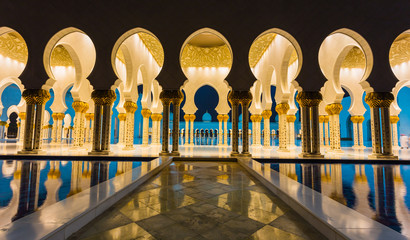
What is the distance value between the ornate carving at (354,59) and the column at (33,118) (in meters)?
12.2

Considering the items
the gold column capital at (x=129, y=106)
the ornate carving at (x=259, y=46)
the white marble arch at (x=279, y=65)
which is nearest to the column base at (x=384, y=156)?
the white marble arch at (x=279, y=65)

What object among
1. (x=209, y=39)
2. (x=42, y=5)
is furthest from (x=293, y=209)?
(x=209, y=39)

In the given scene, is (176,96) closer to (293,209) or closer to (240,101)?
(240,101)

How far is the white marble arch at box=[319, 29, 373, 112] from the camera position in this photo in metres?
5.66

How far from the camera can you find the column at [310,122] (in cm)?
562

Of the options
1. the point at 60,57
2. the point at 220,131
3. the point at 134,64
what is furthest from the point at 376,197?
the point at 60,57

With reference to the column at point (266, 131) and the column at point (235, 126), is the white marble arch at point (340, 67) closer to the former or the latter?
the column at point (266, 131)

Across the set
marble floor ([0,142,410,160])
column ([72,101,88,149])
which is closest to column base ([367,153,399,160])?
marble floor ([0,142,410,160])

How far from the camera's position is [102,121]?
593 centimetres

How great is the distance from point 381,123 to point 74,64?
10.3 metres

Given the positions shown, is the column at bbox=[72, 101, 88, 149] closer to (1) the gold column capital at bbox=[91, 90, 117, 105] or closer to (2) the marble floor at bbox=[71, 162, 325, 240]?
(1) the gold column capital at bbox=[91, 90, 117, 105]

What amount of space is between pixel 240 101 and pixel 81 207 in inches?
198

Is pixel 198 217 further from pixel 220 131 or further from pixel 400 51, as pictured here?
pixel 400 51

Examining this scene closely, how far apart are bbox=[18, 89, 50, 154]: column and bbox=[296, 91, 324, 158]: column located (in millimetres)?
7695
